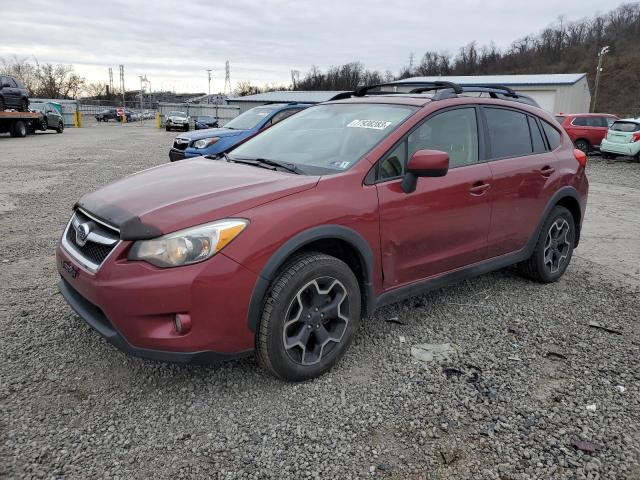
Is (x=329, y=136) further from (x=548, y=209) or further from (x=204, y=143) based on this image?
(x=204, y=143)

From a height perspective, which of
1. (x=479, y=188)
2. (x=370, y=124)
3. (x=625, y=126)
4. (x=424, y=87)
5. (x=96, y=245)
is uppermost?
(x=424, y=87)

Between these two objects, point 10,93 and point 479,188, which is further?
point 10,93

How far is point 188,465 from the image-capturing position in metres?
2.34

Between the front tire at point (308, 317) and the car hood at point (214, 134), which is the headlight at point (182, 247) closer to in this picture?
the front tire at point (308, 317)

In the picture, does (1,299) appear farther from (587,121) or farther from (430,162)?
(587,121)

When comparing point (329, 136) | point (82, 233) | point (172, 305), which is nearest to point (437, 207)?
point (329, 136)

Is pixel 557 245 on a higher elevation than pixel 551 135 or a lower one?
lower

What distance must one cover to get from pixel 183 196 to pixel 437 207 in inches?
66.7

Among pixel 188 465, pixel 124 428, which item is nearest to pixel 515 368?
pixel 188 465

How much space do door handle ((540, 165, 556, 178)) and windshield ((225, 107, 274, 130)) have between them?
787cm

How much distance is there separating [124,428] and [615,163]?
19806mm

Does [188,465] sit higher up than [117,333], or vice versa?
[117,333]

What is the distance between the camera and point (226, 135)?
424 inches

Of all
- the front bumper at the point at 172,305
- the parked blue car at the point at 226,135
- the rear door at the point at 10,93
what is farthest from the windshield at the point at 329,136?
the rear door at the point at 10,93
